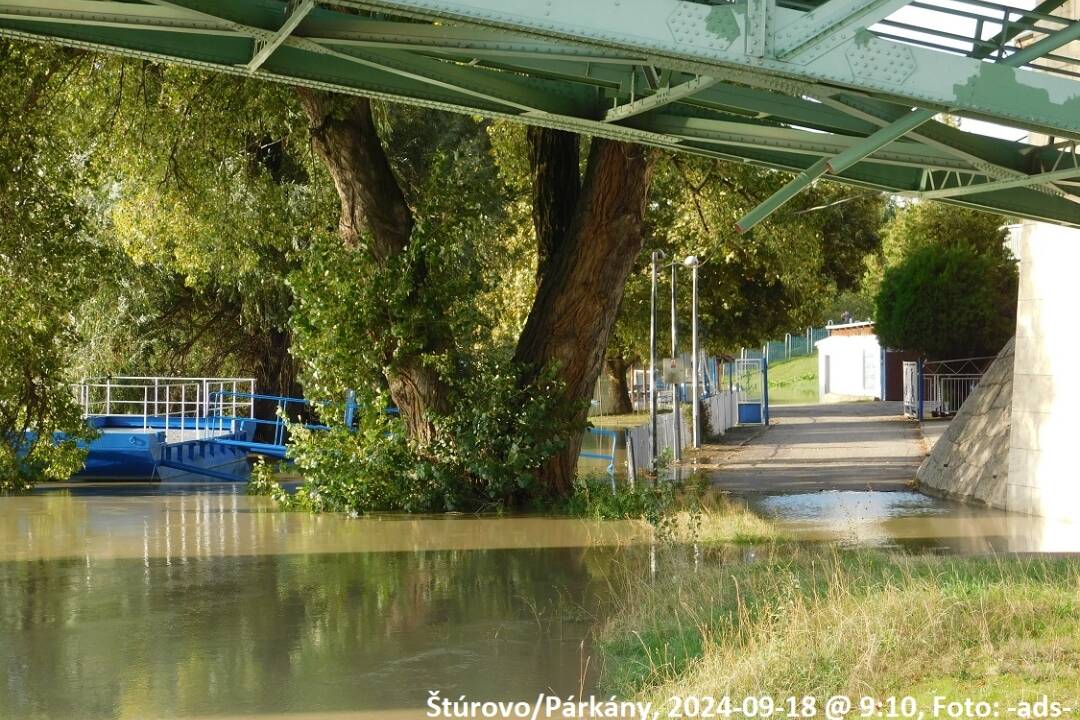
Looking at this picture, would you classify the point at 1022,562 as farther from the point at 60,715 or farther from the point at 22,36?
the point at 22,36

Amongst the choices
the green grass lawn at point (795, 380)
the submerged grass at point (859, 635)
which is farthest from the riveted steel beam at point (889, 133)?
the green grass lawn at point (795, 380)

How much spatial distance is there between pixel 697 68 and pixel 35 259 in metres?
11.3

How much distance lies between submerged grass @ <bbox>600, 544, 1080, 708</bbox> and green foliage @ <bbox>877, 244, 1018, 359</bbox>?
28498 mm

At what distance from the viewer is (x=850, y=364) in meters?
62.4

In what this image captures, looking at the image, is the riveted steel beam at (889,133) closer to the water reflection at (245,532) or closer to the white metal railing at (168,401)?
the water reflection at (245,532)

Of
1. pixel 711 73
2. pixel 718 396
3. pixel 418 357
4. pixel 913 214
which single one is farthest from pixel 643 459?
pixel 913 214

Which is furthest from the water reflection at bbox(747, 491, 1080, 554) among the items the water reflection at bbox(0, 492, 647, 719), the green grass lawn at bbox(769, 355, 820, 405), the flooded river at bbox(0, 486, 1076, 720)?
the green grass lawn at bbox(769, 355, 820, 405)

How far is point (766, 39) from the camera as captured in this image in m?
7.17

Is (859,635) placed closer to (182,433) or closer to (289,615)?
(289,615)

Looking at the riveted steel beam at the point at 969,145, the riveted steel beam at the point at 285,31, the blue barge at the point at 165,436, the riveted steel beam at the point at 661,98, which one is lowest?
the blue barge at the point at 165,436

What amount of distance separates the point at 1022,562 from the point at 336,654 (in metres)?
6.33

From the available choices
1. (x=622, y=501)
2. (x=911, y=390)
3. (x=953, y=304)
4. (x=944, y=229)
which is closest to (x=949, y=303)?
(x=953, y=304)

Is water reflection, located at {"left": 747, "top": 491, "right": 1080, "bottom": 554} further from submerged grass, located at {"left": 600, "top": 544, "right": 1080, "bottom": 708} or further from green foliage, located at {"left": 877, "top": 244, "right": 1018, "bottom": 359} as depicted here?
green foliage, located at {"left": 877, "top": 244, "right": 1018, "bottom": 359}

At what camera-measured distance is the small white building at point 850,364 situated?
58094mm
